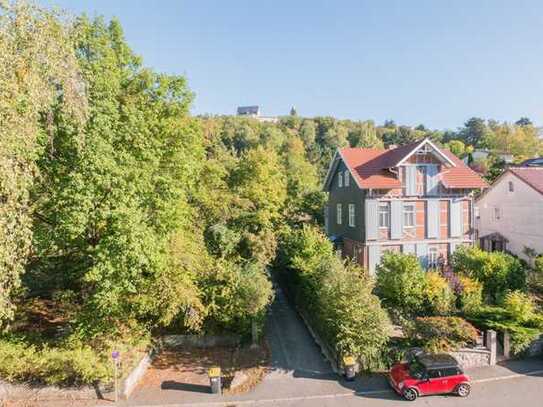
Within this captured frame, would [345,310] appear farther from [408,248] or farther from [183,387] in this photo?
[408,248]

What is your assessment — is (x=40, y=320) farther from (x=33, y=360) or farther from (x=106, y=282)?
(x=106, y=282)

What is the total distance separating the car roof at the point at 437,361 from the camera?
13.2 meters

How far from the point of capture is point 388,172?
23641mm

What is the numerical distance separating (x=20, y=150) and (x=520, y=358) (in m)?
20.9

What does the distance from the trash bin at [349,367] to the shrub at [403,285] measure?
205 inches

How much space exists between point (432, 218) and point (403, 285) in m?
7.62

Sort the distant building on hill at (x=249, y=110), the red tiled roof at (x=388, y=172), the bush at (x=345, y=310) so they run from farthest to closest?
the distant building on hill at (x=249, y=110), the red tiled roof at (x=388, y=172), the bush at (x=345, y=310)

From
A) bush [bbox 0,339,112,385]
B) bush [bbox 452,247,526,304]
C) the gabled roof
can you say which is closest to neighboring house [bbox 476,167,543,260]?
the gabled roof

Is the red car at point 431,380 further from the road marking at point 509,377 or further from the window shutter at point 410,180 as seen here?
the window shutter at point 410,180

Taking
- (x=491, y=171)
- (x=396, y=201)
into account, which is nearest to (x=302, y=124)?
(x=491, y=171)

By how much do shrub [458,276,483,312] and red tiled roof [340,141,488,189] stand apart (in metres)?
7.02

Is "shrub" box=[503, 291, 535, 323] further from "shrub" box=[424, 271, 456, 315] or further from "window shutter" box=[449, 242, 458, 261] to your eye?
"window shutter" box=[449, 242, 458, 261]

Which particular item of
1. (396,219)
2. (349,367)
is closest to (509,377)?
(349,367)

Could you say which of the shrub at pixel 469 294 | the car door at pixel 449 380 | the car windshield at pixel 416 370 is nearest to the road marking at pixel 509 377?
the car door at pixel 449 380
